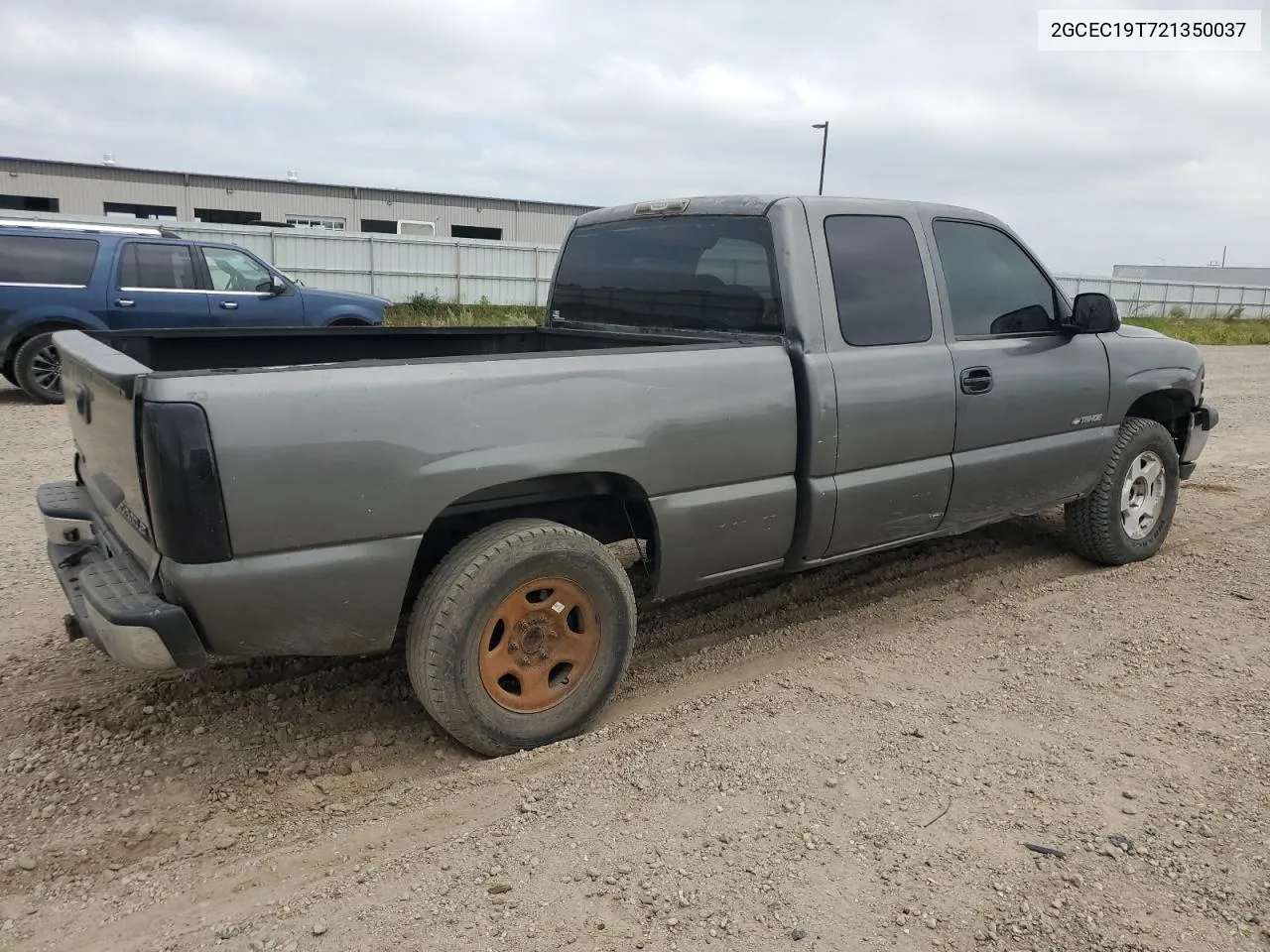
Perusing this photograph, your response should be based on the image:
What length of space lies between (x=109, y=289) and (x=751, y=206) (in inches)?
355

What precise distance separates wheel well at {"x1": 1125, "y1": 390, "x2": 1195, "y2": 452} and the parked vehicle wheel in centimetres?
1001

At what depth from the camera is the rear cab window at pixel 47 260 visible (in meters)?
9.90

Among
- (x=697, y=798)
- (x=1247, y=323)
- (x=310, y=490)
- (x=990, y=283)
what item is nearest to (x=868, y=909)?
(x=697, y=798)

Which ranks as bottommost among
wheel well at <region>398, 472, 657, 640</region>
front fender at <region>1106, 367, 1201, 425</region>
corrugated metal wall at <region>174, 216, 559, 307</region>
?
wheel well at <region>398, 472, 657, 640</region>

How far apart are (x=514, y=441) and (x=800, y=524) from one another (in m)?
1.30

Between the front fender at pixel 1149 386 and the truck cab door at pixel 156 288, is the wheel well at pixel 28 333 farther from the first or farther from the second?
the front fender at pixel 1149 386

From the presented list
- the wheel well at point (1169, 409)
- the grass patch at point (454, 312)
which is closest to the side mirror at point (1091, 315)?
the wheel well at point (1169, 409)

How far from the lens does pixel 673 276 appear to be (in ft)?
13.7

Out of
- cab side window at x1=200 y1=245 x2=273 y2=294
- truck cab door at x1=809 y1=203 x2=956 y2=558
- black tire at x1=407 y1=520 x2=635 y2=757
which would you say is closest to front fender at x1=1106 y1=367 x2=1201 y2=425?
truck cab door at x1=809 y1=203 x2=956 y2=558

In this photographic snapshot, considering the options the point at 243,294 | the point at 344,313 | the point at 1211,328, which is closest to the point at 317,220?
the point at 344,313

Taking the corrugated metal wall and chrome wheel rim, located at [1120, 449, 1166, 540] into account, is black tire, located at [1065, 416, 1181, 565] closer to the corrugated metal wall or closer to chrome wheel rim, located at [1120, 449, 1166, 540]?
chrome wheel rim, located at [1120, 449, 1166, 540]

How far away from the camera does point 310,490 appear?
2.60m

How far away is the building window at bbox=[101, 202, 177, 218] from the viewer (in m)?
31.4

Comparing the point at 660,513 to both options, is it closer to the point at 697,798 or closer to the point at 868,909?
the point at 697,798
